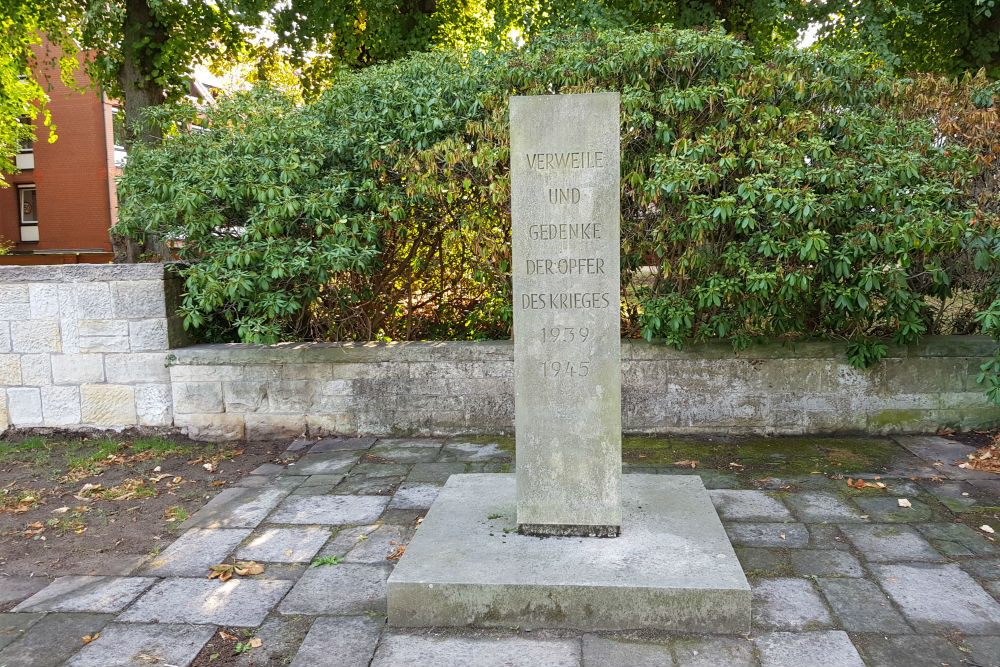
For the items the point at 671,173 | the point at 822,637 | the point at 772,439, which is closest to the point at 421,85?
the point at 671,173

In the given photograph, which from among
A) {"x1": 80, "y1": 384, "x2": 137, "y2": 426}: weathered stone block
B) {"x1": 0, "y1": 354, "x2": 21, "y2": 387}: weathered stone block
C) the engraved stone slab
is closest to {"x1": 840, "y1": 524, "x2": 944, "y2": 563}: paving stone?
the engraved stone slab

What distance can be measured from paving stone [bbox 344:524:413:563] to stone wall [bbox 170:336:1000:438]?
1998 mm

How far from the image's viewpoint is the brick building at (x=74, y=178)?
69.5ft

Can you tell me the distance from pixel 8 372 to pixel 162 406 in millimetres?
1374

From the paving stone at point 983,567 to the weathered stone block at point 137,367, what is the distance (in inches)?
227

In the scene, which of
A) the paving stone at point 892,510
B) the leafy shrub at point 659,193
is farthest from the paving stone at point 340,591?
the paving stone at point 892,510

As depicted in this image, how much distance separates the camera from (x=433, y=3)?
1124cm

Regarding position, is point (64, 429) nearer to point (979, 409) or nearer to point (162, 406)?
point (162, 406)

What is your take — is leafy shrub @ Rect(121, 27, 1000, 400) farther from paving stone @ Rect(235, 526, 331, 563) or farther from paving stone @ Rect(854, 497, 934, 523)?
paving stone @ Rect(235, 526, 331, 563)

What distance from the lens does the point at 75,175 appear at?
21531mm

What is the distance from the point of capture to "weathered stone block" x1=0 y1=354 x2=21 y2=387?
20.7 ft

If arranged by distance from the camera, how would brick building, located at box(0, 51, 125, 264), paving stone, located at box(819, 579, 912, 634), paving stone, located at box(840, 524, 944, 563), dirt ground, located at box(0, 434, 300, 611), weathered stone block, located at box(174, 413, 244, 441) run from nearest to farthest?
paving stone, located at box(819, 579, 912, 634), paving stone, located at box(840, 524, 944, 563), dirt ground, located at box(0, 434, 300, 611), weathered stone block, located at box(174, 413, 244, 441), brick building, located at box(0, 51, 125, 264)

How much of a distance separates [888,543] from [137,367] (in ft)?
18.6

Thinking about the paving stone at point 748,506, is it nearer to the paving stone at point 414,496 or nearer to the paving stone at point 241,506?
the paving stone at point 414,496
